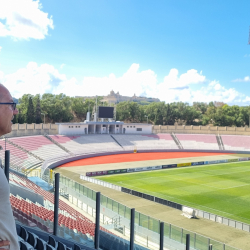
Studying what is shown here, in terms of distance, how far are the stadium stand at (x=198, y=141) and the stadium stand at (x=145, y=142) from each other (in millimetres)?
2714

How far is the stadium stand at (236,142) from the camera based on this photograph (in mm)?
61938

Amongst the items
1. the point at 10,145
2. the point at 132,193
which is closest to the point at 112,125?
the point at 10,145

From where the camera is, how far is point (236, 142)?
64.5 m

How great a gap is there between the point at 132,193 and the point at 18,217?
54.8 ft

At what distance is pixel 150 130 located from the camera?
219ft

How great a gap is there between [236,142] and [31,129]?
42.4 metres

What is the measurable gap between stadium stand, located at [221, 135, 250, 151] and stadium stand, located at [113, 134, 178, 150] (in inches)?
469

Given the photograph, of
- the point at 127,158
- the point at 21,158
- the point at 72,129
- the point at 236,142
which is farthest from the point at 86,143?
the point at 236,142

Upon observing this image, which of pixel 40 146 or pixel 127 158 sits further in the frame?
pixel 127 158

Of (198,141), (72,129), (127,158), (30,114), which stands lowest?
(127,158)

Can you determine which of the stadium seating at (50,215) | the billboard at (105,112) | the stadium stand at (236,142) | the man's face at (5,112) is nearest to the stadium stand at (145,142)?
the billboard at (105,112)

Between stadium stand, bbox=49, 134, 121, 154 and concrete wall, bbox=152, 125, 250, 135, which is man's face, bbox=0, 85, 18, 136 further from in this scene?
concrete wall, bbox=152, 125, 250, 135

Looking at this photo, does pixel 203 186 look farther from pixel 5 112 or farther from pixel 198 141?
pixel 198 141

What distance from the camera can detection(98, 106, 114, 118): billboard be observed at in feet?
191
